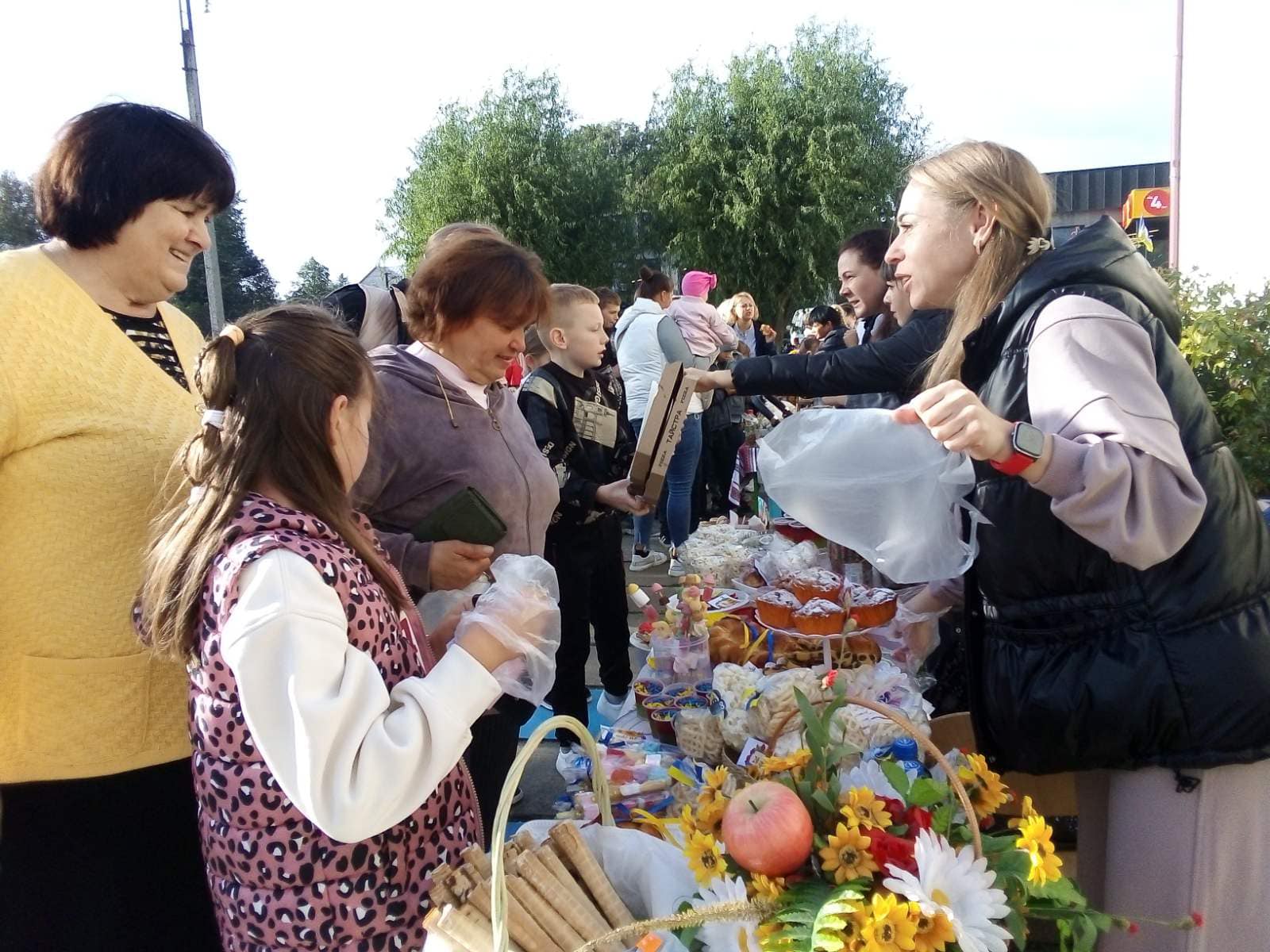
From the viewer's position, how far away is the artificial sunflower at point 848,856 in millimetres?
973

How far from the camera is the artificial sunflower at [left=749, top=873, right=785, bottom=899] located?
100cm

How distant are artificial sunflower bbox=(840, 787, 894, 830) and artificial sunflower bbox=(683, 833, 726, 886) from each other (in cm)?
16

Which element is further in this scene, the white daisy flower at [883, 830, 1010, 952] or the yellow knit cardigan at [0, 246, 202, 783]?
the yellow knit cardigan at [0, 246, 202, 783]

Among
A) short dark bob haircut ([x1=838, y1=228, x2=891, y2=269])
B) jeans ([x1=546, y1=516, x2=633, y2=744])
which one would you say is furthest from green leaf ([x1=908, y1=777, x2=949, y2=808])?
short dark bob haircut ([x1=838, y1=228, x2=891, y2=269])

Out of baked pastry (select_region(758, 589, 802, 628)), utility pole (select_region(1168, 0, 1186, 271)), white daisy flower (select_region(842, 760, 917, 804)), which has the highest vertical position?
utility pole (select_region(1168, 0, 1186, 271))

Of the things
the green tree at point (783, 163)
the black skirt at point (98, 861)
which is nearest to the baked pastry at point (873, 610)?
the black skirt at point (98, 861)

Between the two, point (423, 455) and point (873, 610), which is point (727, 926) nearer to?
point (423, 455)

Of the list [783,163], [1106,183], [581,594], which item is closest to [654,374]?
[581,594]

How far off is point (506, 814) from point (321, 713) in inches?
9.4

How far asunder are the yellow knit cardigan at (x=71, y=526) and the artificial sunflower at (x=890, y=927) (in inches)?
41.1

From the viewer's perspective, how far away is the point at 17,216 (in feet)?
13.5

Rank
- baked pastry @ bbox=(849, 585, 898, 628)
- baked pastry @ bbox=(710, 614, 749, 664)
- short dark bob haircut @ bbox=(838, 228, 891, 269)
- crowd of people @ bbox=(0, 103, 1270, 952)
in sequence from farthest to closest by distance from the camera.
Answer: short dark bob haircut @ bbox=(838, 228, 891, 269) → baked pastry @ bbox=(710, 614, 749, 664) → baked pastry @ bbox=(849, 585, 898, 628) → crowd of people @ bbox=(0, 103, 1270, 952)

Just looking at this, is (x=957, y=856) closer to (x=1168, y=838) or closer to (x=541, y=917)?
(x=541, y=917)

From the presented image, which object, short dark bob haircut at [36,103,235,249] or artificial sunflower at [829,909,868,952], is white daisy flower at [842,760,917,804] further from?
short dark bob haircut at [36,103,235,249]
